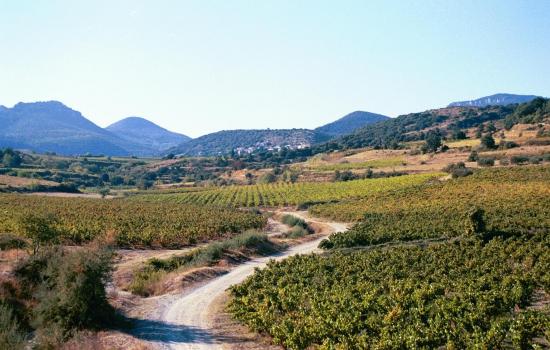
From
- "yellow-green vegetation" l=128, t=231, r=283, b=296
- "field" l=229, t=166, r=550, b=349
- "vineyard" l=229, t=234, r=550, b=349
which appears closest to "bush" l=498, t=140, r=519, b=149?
"field" l=229, t=166, r=550, b=349

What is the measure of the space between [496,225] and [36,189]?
4204 inches

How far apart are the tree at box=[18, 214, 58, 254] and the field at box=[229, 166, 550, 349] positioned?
1474cm

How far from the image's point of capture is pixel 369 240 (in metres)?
42.8

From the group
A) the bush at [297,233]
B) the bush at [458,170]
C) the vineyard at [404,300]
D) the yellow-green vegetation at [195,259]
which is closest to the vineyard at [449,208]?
the bush at [458,170]

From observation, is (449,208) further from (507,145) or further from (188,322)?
(507,145)

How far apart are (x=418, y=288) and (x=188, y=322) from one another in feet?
37.9

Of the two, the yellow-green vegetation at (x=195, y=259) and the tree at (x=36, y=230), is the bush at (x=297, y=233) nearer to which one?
the yellow-green vegetation at (x=195, y=259)

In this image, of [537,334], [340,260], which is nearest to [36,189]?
[340,260]

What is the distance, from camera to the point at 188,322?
23.2m

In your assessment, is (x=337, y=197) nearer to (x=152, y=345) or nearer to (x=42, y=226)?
(x=42, y=226)

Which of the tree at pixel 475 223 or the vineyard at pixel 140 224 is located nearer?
the tree at pixel 475 223

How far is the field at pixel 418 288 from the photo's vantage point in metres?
17.2

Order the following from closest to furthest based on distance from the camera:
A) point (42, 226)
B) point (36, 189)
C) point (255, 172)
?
point (42, 226)
point (36, 189)
point (255, 172)

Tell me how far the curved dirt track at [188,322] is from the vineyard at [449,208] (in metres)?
16.8
